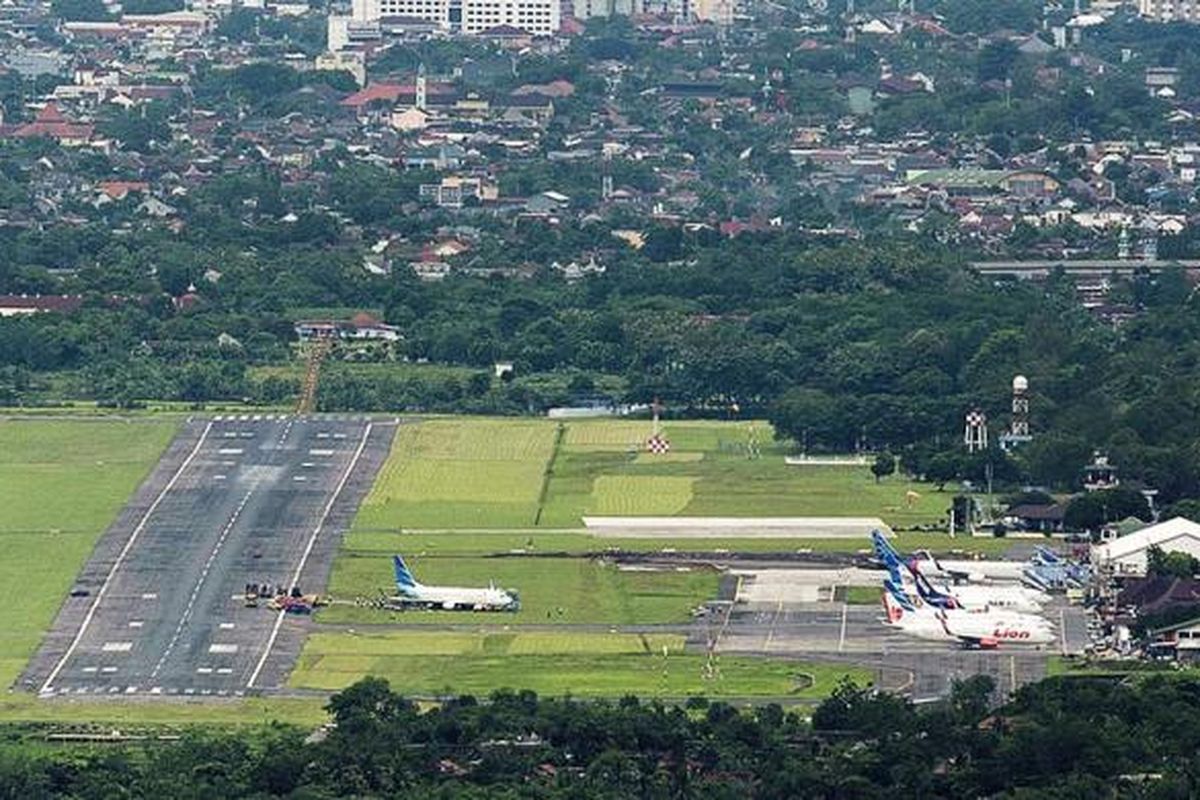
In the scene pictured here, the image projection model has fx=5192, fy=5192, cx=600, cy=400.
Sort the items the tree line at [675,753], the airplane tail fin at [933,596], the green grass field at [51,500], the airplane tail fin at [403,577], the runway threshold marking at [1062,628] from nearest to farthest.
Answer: the tree line at [675,753] < the runway threshold marking at [1062,628] < the airplane tail fin at [933,596] < the green grass field at [51,500] < the airplane tail fin at [403,577]

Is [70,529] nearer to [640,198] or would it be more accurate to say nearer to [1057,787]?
[1057,787]

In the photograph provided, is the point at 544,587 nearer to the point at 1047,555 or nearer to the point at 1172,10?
the point at 1047,555

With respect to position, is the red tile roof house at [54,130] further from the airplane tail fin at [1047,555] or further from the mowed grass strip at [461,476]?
the airplane tail fin at [1047,555]

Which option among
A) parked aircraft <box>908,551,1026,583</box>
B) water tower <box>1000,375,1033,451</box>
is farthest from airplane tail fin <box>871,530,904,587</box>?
water tower <box>1000,375,1033,451</box>

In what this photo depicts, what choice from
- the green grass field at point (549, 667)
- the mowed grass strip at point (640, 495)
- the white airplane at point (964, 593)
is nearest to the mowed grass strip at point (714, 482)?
the mowed grass strip at point (640, 495)

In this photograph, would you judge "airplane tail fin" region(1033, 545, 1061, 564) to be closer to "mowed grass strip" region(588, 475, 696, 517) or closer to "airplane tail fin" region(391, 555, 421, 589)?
"mowed grass strip" region(588, 475, 696, 517)

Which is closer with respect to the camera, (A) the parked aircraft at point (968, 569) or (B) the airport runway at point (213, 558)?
(B) the airport runway at point (213, 558)
